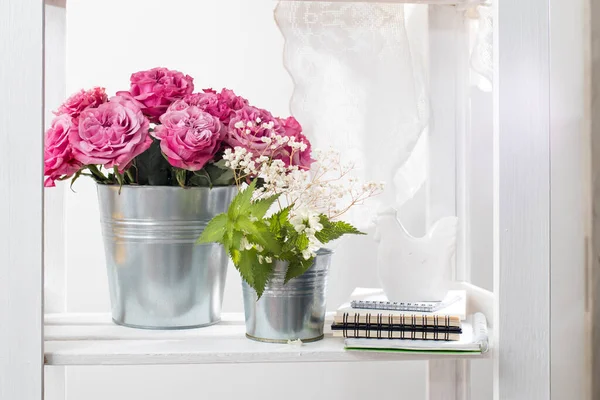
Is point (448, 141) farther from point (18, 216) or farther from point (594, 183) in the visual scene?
point (18, 216)

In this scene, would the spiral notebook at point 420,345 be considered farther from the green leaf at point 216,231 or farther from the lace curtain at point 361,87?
A: the lace curtain at point 361,87

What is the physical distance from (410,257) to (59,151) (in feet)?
2.00

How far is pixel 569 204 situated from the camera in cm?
129

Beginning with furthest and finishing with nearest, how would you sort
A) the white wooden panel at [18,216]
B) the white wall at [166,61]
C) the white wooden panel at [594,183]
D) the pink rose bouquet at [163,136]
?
the white wall at [166,61]
the white wooden panel at [594,183]
the pink rose bouquet at [163,136]
the white wooden panel at [18,216]

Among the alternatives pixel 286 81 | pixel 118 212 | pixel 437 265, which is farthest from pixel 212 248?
pixel 286 81

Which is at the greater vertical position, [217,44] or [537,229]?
[217,44]

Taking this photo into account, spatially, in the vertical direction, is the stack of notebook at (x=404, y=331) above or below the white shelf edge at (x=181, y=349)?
above

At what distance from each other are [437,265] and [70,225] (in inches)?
34.6

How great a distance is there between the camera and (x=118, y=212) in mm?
1102

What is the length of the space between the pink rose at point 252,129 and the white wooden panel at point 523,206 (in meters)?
0.35

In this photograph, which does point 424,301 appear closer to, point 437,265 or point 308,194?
point 437,265

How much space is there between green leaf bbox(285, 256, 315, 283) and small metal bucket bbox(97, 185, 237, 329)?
19cm

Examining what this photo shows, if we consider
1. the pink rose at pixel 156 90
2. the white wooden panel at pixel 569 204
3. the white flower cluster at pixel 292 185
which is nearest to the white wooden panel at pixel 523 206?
the white flower cluster at pixel 292 185

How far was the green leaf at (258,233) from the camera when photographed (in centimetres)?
97
